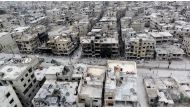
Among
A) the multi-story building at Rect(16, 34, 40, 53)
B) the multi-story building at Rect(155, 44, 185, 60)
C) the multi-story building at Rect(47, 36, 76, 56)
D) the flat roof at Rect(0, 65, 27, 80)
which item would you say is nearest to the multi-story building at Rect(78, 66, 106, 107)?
the flat roof at Rect(0, 65, 27, 80)

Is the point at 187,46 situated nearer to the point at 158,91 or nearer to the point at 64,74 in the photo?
the point at 158,91

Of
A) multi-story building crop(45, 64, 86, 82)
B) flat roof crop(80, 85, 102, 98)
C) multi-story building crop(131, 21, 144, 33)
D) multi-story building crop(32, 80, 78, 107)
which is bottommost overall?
multi-story building crop(32, 80, 78, 107)

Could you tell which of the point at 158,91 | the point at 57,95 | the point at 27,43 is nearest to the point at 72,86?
the point at 57,95

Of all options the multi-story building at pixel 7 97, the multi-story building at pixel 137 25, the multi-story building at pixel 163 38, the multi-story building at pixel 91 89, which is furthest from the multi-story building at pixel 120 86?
A: the multi-story building at pixel 137 25

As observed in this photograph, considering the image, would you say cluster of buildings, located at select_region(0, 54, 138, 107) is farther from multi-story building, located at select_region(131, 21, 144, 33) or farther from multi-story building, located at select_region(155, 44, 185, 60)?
multi-story building, located at select_region(131, 21, 144, 33)

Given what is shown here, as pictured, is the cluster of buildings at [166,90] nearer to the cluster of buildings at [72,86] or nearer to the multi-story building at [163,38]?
the cluster of buildings at [72,86]
